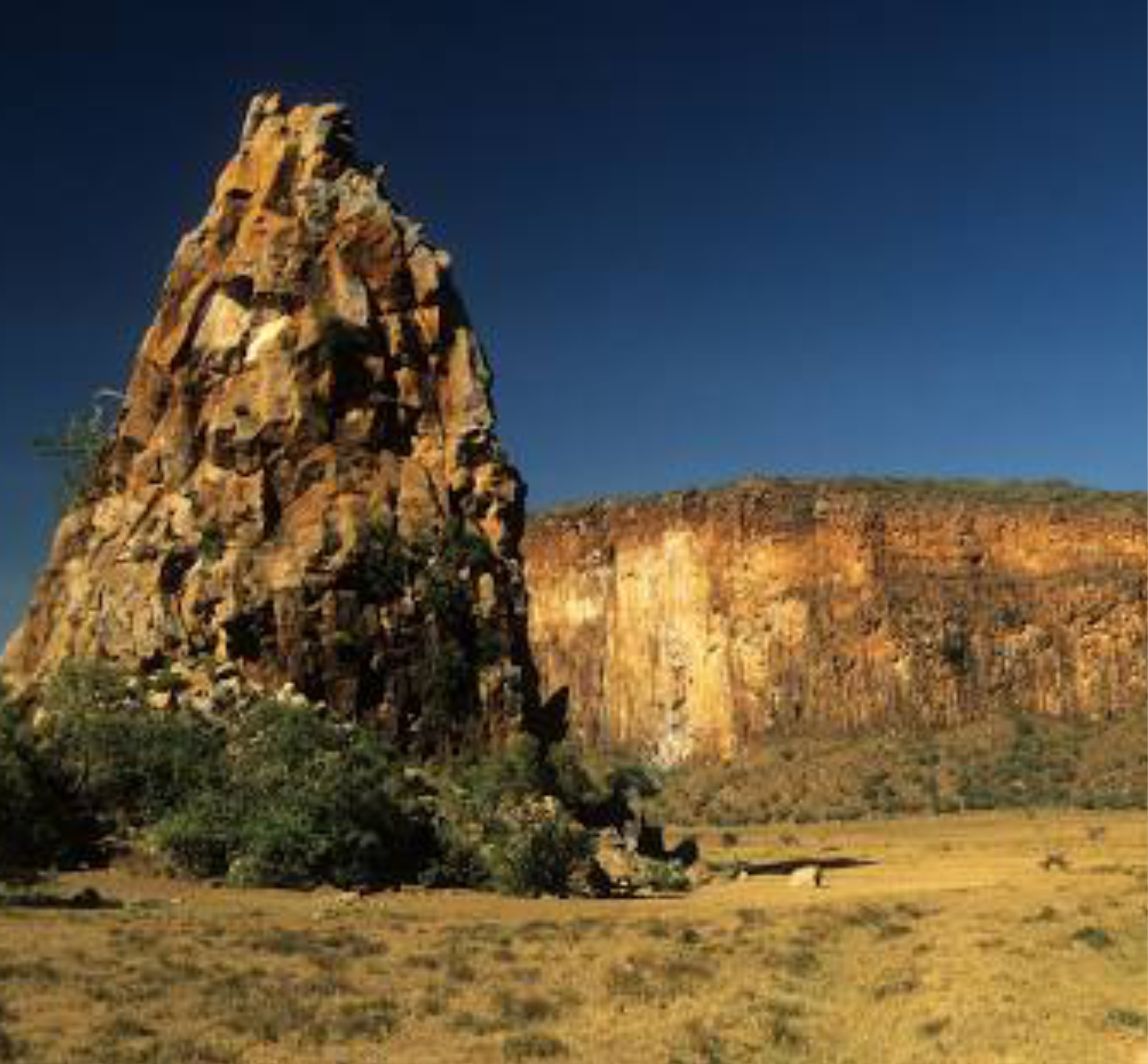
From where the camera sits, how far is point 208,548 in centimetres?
4197

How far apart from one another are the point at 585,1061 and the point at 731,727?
8965cm

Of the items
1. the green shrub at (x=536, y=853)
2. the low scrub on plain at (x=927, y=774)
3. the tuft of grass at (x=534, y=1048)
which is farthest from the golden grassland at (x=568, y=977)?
the low scrub on plain at (x=927, y=774)

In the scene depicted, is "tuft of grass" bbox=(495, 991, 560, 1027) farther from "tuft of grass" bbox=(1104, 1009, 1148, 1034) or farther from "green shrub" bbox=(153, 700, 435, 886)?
"green shrub" bbox=(153, 700, 435, 886)

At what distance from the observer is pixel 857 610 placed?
333 feet

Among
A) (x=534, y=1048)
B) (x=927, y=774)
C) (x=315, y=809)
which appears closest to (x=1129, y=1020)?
(x=534, y=1048)

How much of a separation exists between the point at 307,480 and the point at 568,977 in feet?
77.7

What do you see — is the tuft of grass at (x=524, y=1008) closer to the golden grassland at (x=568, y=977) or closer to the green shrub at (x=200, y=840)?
the golden grassland at (x=568, y=977)

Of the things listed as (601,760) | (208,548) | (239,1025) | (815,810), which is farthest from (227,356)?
(601,760)

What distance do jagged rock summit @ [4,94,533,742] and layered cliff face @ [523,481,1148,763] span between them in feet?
191

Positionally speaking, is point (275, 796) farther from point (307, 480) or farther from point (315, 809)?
point (307, 480)

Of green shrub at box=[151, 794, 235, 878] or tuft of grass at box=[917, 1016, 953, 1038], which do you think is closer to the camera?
tuft of grass at box=[917, 1016, 953, 1038]

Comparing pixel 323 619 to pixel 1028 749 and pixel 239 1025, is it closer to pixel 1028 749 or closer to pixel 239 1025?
pixel 239 1025

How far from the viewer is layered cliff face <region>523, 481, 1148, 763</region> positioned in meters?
98.6

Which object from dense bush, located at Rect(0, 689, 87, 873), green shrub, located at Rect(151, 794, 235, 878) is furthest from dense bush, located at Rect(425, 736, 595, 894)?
dense bush, located at Rect(0, 689, 87, 873)
